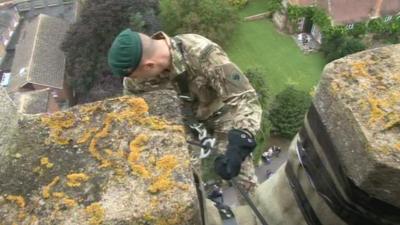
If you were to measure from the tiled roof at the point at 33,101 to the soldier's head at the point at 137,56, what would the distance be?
53.8 feet

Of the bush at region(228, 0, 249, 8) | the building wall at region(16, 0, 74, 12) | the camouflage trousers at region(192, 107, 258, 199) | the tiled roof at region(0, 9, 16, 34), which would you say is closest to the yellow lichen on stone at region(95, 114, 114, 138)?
the camouflage trousers at region(192, 107, 258, 199)

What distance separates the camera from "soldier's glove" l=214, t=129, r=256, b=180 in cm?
367

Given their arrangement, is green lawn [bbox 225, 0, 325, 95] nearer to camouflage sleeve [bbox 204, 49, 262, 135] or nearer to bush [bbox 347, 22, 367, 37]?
bush [bbox 347, 22, 367, 37]

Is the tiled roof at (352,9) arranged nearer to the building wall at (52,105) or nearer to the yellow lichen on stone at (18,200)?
the building wall at (52,105)

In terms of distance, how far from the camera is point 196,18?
22469 mm

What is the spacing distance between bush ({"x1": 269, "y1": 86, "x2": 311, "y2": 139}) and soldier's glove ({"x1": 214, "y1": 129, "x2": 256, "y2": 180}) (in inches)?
591

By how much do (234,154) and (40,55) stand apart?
21.0m

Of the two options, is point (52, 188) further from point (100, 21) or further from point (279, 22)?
point (279, 22)

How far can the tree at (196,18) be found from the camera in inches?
890

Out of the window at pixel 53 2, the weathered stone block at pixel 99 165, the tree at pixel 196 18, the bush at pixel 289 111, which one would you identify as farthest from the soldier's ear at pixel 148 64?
the window at pixel 53 2

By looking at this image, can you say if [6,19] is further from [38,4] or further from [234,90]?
[234,90]

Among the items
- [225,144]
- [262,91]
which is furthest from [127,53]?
[262,91]

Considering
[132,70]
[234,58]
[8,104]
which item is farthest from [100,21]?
[8,104]

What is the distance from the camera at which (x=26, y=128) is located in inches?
101
